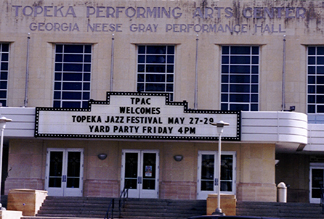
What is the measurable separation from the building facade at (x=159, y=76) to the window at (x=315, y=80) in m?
0.05

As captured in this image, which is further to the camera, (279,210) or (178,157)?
(178,157)

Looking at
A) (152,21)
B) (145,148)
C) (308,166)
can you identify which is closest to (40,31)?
(152,21)

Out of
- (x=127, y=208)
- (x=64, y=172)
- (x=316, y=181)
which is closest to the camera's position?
(x=127, y=208)

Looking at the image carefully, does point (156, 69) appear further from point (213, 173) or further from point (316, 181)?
point (316, 181)

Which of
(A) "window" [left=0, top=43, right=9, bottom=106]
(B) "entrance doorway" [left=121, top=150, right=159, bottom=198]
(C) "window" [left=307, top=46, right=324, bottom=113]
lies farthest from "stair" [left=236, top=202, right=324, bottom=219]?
(A) "window" [left=0, top=43, right=9, bottom=106]

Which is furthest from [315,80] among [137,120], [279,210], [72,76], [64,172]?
[64,172]

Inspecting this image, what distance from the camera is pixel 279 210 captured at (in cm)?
2894

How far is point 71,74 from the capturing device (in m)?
34.8

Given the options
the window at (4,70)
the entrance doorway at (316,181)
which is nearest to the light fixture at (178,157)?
the entrance doorway at (316,181)

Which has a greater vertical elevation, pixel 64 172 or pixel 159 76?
pixel 159 76

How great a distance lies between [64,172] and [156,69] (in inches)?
286

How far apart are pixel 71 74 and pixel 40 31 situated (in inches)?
111

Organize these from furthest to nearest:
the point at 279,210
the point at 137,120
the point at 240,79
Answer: the point at 240,79 < the point at 137,120 < the point at 279,210

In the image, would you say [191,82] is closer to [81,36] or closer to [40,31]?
[81,36]
